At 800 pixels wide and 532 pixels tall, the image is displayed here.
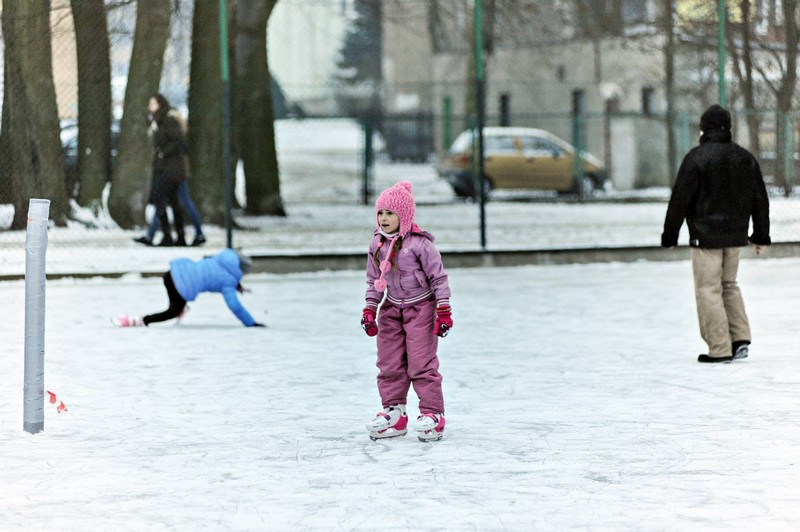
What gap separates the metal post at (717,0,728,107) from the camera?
690 inches

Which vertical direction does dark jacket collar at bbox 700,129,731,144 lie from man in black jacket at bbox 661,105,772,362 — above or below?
above

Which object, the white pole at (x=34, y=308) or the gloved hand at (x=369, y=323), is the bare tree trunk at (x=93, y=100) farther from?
the gloved hand at (x=369, y=323)

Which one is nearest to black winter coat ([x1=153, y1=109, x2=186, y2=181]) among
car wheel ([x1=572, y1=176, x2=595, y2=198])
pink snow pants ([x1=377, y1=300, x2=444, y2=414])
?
pink snow pants ([x1=377, y1=300, x2=444, y2=414])

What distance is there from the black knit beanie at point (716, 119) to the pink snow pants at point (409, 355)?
335 centimetres

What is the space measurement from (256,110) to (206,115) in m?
3.12

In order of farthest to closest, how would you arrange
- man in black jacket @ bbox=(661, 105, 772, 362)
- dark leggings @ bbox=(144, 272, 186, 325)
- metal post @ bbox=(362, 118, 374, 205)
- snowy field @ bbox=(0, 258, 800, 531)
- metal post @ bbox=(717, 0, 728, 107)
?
metal post @ bbox=(362, 118, 374, 205) → metal post @ bbox=(717, 0, 728, 107) → dark leggings @ bbox=(144, 272, 186, 325) → man in black jacket @ bbox=(661, 105, 772, 362) → snowy field @ bbox=(0, 258, 800, 531)

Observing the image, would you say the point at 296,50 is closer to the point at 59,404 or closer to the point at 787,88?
the point at 787,88

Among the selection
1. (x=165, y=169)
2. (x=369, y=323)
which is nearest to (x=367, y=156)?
(x=165, y=169)

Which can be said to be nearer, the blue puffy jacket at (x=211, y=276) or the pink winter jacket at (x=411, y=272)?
the pink winter jacket at (x=411, y=272)

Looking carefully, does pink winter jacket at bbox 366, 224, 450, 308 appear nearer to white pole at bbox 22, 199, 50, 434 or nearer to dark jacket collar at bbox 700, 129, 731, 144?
white pole at bbox 22, 199, 50, 434

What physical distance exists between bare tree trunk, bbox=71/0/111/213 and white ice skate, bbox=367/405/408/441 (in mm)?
10394

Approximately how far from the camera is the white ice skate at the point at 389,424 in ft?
23.0

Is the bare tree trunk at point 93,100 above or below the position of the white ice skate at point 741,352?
above

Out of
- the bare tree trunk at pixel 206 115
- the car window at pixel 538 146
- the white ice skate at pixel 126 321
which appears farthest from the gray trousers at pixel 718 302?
the car window at pixel 538 146
